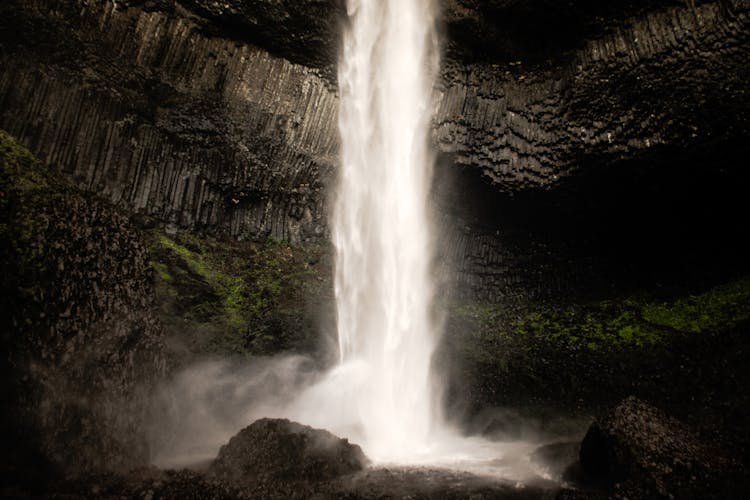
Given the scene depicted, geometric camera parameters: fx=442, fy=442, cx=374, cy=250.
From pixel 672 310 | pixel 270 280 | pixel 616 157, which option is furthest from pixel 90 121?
pixel 672 310

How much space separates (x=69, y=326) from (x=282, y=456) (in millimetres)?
2221

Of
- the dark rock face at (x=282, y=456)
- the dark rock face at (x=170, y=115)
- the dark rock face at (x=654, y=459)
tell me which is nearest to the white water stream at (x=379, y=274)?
the dark rock face at (x=170, y=115)

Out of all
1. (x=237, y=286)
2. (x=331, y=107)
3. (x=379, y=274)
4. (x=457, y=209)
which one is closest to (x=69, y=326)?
(x=237, y=286)

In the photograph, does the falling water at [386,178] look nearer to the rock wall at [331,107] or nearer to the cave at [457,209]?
the cave at [457,209]

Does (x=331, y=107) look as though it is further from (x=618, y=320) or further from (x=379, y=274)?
(x=618, y=320)

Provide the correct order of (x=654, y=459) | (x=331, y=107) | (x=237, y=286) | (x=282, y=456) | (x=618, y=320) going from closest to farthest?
(x=654, y=459)
(x=282, y=456)
(x=237, y=286)
(x=618, y=320)
(x=331, y=107)

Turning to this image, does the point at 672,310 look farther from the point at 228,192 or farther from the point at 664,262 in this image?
the point at 228,192

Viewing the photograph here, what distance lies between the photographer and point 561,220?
9133 millimetres

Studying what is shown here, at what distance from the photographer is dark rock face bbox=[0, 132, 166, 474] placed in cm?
322

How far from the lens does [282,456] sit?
4254 mm

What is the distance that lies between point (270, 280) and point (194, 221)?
1.70 meters

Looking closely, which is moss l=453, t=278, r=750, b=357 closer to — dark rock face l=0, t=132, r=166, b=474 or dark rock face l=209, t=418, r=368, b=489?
dark rock face l=209, t=418, r=368, b=489

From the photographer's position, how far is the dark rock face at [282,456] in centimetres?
409

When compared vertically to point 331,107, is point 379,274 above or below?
below
